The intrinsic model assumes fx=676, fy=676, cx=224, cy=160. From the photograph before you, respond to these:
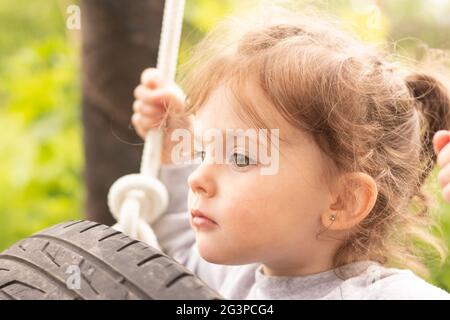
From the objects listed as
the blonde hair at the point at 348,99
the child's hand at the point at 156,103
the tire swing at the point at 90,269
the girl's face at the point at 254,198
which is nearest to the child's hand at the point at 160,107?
the child's hand at the point at 156,103

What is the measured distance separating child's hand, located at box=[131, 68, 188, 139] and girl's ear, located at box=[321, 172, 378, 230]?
1.28 feet

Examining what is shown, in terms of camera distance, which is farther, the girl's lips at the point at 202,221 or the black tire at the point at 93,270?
the girl's lips at the point at 202,221

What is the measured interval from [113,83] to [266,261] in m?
0.67

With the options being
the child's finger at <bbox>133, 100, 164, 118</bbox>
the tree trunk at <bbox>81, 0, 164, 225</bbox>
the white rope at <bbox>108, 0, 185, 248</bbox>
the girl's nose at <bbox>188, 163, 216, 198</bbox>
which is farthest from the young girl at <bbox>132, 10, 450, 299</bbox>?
the tree trunk at <bbox>81, 0, 164, 225</bbox>

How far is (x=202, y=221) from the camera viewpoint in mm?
893

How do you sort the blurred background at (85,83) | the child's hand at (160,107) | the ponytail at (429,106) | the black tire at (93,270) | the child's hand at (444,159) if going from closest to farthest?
1. the black tire at (93,270)
2. the child's hand at (444,159)
3. the ponytail at (429,106)
4. the child's hand at (160,107)
5. the blurred background at (85,83)

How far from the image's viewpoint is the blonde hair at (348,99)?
88 centimetres

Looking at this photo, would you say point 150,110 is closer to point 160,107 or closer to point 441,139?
point 160,107

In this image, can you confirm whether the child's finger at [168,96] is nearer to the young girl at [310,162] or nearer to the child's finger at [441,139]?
the young girl at [310,162]

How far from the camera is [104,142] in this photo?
153cm

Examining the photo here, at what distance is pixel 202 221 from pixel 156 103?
42 cm

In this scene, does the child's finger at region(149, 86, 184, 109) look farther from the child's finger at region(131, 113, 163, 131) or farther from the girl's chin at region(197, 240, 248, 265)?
the girl's chin at region(197, 240, 248, 265)

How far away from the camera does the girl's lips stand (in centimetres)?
89

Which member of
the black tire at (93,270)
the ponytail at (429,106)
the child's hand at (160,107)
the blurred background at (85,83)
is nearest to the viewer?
the black tire at (93,270)
